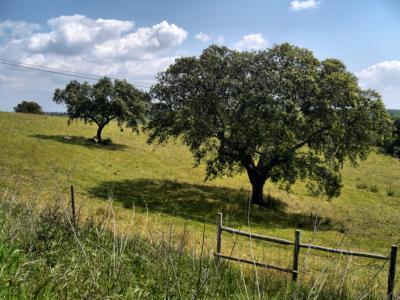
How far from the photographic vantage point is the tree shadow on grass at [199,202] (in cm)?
2566

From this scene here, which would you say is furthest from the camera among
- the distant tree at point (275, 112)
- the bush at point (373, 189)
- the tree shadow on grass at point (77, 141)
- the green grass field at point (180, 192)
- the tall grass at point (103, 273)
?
the tree shadow on grass at point (77, 141)

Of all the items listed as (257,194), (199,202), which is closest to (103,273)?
(199,202)

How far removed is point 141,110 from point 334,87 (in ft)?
101

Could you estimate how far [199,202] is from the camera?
2903 cm

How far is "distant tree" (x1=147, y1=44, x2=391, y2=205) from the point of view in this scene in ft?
83.4

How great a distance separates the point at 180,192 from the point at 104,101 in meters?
22.7

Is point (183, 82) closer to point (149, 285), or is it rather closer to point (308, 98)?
point (308, 98)

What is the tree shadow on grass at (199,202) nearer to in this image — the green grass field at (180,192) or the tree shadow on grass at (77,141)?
the green grass field at (180,192)

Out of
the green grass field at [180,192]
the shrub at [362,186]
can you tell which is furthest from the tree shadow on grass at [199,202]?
the shrub at [362,186]

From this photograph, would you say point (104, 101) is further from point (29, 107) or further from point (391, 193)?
point (29, 107)

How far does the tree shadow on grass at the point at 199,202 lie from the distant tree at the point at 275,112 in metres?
2.20

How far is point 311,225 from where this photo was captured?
85.8ft

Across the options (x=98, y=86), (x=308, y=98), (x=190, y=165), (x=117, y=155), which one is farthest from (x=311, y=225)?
(x=98, y=86)

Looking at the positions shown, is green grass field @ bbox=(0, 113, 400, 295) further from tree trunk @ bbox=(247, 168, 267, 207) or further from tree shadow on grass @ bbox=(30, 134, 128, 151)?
tree trunk @ bbox=(247, 168, 267, 207)
